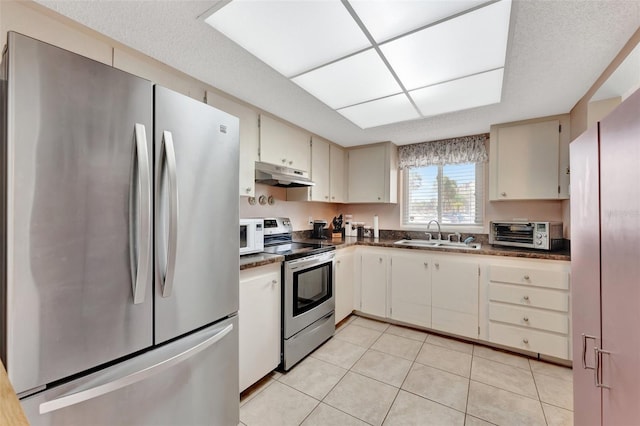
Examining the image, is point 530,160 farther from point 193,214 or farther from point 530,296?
point 193,214

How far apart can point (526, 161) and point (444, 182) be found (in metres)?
0.89

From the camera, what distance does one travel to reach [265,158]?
92.3 inches

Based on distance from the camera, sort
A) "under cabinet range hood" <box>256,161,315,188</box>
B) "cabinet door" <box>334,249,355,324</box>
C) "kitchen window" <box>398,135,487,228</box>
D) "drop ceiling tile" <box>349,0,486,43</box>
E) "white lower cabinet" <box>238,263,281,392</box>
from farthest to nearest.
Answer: "kitchen window" <box>398,135,487,228</box>
"cabinet door" <box>334,249,355,324</box>
"under cabinet range hood" <box>256,161,315,188</box>
"white lower cabinet" <box>238,263,281,392</box>
"drop ceiling tile" <box>349,0,486,43</box>

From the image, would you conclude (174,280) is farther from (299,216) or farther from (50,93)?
(299,216)

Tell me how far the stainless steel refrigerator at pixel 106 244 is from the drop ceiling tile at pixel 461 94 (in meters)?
1.58

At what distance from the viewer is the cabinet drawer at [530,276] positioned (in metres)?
2.10

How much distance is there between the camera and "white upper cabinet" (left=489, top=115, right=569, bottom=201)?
93.8 inches

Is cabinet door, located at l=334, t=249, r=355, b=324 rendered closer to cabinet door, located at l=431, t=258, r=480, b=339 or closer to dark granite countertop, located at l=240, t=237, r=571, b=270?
dark granite countertop, located at l=240, t=237, r=571, b=270

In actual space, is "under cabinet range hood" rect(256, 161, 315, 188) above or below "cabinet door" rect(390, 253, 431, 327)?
above

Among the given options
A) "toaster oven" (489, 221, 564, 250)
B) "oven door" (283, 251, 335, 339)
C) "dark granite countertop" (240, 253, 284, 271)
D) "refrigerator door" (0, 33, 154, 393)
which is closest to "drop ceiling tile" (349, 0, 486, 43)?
"refrigerator door" (0, 33, 154, 393)

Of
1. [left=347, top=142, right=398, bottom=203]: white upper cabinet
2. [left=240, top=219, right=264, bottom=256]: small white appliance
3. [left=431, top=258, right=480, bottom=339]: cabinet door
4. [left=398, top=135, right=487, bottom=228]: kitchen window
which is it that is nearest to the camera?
[left=240, top=219, right=264, bottom=256]: small white appliance

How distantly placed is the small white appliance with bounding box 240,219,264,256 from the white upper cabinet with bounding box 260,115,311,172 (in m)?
0.61

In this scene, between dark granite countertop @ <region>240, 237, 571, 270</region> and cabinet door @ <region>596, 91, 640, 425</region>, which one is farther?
dark granite countertop @ <region>240, 237, 571, 270</region>

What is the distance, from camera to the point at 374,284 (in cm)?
299
